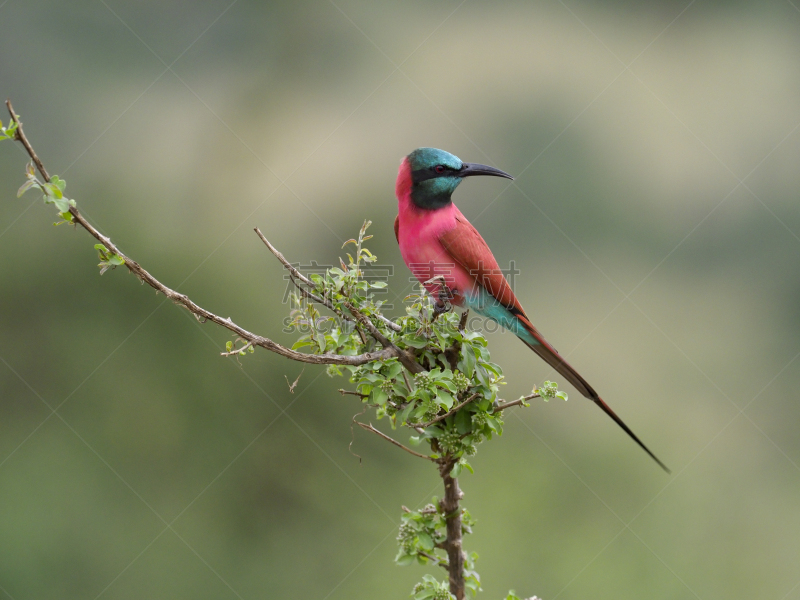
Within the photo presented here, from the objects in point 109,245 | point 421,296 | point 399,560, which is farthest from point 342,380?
point 109,245

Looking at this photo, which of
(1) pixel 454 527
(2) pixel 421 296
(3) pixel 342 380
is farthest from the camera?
(3) pixel 342 380

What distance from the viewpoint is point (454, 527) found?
168cm

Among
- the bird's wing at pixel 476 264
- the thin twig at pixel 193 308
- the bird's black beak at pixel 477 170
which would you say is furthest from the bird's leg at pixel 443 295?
the thin twig at pixel 193 308

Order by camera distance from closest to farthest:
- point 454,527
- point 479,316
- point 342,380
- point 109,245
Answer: point 109,245 → point 454,527 → point 479,316 → point 342,380

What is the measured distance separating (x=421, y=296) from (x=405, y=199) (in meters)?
0.65

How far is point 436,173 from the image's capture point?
1.98m

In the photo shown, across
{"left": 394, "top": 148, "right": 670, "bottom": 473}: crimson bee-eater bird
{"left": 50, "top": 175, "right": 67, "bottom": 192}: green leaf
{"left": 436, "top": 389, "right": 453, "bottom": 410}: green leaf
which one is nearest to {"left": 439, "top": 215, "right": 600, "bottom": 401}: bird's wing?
{"left": 394, "top": 148, "right": 670, "bottom": 473}: crimson bee-eater bird

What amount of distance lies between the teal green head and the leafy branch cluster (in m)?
0.50

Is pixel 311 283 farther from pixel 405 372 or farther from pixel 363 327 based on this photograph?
pixel 405 372

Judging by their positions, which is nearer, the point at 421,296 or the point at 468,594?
the point at 421,296

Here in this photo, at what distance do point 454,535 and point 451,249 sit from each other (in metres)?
0.91

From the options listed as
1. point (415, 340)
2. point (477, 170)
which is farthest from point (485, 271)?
point (415, 340)

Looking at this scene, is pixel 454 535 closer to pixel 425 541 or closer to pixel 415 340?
pixel 425 541

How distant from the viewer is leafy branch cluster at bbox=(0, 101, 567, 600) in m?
1.51
